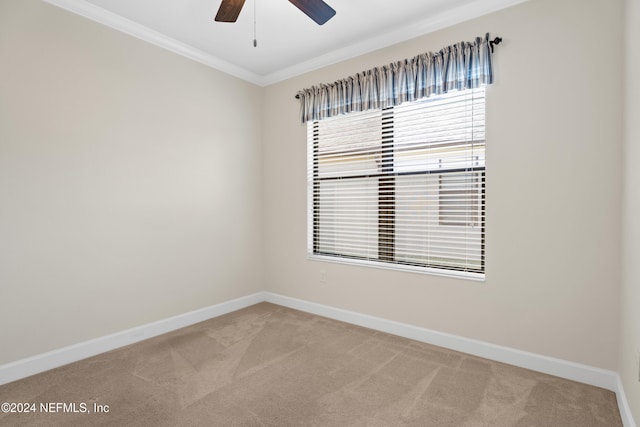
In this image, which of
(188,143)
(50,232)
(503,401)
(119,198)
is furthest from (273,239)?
(503,401)

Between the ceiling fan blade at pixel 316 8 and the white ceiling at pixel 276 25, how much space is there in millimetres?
478

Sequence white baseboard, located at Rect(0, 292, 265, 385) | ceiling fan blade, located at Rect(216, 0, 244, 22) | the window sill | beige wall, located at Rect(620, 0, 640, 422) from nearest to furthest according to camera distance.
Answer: beige wall, located at Rect(620, 0, 640, 422) < ceiling fan blade, located at Rect(216, 0, 244, 22) < white baseboard, located at Rect(0, 292, 265, 385) < the window sill

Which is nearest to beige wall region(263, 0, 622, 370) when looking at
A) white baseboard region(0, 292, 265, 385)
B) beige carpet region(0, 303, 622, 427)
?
beige carpet region(0, 303, 622, 427)

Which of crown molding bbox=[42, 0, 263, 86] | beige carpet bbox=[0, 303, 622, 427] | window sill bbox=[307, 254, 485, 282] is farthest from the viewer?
window sill bbox=[307, 254, 485, 282]

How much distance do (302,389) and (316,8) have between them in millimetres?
2553

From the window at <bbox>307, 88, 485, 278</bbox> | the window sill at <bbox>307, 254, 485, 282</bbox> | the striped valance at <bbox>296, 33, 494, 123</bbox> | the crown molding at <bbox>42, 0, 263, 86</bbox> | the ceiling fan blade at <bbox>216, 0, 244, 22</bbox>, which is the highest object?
the crown molding at <bbox>42, 0, 263, 86</bbox>

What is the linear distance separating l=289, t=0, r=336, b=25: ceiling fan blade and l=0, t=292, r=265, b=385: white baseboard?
2.98m

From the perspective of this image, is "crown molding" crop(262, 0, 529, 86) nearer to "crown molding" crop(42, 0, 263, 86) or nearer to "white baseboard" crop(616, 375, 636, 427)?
"crown molding" crop(42, 0, 263, 86)

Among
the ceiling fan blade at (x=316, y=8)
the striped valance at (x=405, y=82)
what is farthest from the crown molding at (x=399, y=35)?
the ceiling fan blade at (x=316, y=8)

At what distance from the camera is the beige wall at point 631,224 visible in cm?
163

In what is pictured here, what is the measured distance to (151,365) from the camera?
8.11 feet

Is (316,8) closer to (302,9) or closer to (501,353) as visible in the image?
(302,9)

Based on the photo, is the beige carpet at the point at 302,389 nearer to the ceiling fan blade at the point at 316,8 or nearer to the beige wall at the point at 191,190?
the beige wall at the point at 191,190

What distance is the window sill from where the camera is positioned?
267 cm
